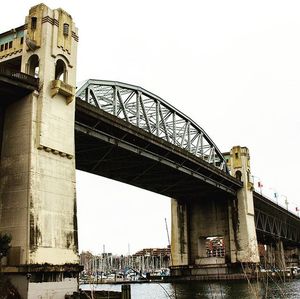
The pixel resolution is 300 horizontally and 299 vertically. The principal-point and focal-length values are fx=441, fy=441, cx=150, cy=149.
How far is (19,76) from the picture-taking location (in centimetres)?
2734

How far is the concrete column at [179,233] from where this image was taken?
69.3 meters

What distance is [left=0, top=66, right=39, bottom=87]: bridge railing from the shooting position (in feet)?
86.2

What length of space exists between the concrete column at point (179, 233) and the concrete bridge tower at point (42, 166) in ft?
140

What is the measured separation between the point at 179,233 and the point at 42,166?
47041mm

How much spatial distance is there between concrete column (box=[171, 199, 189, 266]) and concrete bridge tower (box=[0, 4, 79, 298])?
42.6 m

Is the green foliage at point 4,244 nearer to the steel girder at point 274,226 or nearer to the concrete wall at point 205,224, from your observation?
the concrete wall at point 205,224

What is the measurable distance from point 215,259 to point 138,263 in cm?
10321

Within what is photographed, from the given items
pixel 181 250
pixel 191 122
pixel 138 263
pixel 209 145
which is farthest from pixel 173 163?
pixel 138 263

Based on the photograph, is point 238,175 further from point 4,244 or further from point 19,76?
point 4,244

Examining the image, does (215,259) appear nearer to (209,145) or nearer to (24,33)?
(209,145)

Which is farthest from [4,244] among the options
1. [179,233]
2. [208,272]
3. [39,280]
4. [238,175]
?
[238,175]

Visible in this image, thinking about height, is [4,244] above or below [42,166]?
below

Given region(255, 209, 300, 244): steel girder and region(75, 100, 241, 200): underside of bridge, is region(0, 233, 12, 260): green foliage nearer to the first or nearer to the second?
region(75, 100, 241, 200): underside of bridge

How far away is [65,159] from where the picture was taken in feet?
95.6
